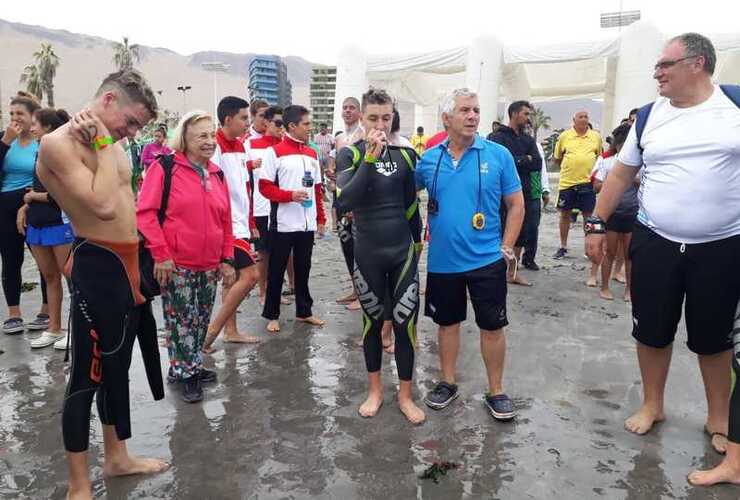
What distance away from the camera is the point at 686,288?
3.11 meters

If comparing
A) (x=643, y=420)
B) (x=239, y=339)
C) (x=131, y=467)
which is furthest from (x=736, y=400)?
(x=239, y=339)

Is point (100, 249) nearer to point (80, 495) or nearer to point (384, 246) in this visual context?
point (80, 495)

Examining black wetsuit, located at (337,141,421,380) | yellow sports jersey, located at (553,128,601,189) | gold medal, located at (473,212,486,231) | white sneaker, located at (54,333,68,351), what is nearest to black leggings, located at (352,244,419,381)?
black wetsuit, located at (337,141,421,380)

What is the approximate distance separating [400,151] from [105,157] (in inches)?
72.3

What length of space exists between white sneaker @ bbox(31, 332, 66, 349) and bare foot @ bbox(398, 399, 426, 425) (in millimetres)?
3243

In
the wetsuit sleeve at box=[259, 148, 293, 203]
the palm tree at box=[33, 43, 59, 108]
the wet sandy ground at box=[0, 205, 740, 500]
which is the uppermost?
the palm tree at box=[33, 43, 59, 108]

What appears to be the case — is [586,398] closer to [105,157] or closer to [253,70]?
[105,157]

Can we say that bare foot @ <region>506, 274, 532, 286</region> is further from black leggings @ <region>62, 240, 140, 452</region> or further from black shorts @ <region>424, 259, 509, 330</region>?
black leggings @ <region>62, 240, 140, 452</region>

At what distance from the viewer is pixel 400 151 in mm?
3676

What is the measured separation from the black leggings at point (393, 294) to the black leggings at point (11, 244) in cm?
341

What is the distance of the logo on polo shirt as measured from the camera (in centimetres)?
353

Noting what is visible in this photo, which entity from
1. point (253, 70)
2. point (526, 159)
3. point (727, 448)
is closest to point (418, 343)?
point (727, 448)

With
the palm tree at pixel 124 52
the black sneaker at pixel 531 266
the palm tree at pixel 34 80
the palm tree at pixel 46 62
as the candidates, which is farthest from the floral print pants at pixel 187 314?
the palm tree at pixel 124 52

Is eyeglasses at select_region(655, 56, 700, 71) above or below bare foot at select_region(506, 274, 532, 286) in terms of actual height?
above
